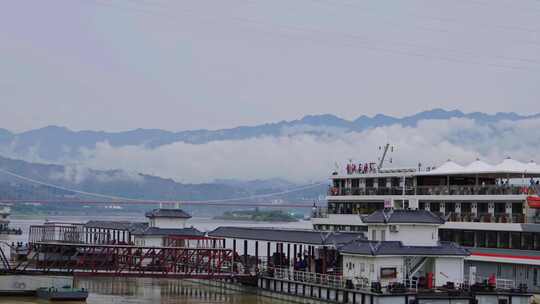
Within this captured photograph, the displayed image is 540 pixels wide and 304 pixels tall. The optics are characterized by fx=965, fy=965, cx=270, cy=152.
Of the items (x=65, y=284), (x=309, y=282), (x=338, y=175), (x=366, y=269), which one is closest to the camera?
(x=366, y=269)

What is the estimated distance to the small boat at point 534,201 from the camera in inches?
2013

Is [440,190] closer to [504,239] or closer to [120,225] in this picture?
[504,239]

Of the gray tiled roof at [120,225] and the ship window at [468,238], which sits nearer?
the ship window at [468,238]

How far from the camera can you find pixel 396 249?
151ft

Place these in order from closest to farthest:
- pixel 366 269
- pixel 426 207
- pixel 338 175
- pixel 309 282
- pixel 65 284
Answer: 1. pixel 366 269
2. pixel 309 282
3. pixel 65 284
4. pixel 426 207
5. pixel 338 175

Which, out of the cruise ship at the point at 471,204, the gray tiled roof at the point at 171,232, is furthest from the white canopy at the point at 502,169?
the gray tiled roof at the point at 171,232

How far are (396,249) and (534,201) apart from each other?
9.84 m

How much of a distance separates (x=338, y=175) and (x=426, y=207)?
35.2 ft

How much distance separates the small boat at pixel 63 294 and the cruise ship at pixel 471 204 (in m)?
15.6

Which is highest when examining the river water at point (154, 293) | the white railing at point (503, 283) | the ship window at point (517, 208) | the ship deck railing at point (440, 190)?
the ship deck railing at point (440, 190)

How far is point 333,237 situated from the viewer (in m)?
52.4

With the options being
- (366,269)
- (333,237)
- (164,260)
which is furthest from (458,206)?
(164,260)

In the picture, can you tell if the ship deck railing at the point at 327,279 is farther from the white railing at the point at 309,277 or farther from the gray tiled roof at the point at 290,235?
the gray tiled roof at the point at 290,235

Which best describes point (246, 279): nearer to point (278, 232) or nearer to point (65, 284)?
point (278, 232)
